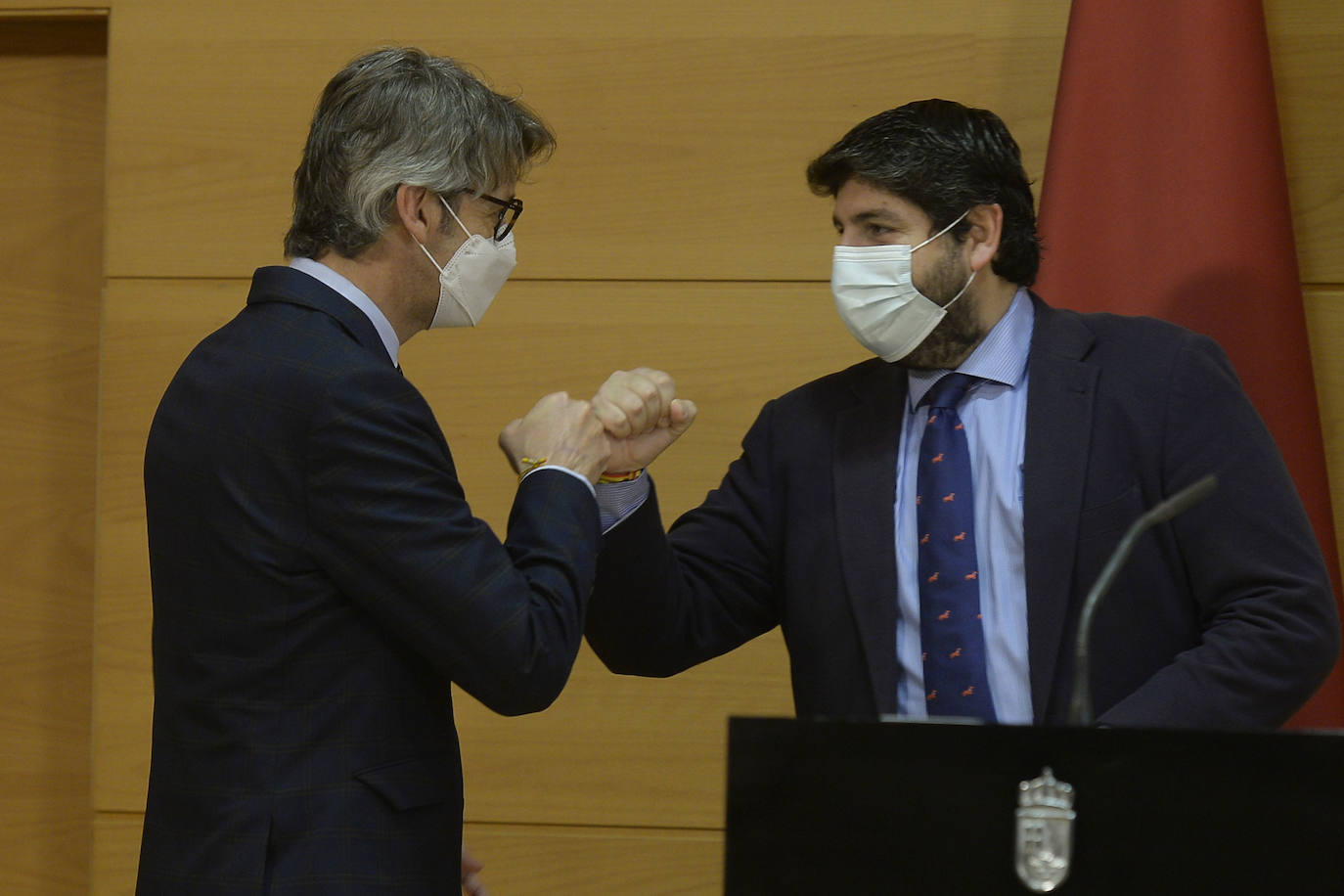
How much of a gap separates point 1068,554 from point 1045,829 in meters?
0.73

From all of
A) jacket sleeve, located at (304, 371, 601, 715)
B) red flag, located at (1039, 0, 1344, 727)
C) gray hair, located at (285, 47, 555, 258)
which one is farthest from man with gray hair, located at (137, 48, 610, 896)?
red flag, located at (1039, 0, 1344, 727)

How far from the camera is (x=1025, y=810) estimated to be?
113 cm

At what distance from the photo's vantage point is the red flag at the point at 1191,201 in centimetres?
227

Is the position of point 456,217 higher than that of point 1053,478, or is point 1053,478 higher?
point 456,217

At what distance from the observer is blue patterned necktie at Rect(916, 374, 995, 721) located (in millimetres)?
1807

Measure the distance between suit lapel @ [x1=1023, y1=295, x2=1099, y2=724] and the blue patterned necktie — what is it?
0.23 feet

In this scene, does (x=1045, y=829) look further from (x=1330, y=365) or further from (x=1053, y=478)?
(x=1330, y=365)

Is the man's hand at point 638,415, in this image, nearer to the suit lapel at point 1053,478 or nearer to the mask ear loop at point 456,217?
the mask ear loop at point 456,217

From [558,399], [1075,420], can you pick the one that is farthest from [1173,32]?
[558,399]

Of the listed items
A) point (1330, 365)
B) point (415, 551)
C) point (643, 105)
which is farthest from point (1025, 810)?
point (643, 105)

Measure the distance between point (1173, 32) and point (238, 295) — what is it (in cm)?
180

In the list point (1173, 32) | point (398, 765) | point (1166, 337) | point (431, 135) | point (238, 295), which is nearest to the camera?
point (398, 765)

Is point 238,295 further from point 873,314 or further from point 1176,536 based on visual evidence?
point 1176,536

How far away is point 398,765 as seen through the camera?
1.54 meters
